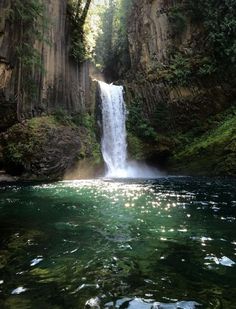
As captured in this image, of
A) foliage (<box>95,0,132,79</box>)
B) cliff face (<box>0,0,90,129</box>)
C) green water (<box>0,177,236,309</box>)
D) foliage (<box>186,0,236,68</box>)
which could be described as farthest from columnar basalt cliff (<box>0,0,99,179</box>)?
foliage (<box>95,0,132,79</box>)

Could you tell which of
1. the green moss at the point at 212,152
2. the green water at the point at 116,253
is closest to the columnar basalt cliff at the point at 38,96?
the green moss at the point at 212,152

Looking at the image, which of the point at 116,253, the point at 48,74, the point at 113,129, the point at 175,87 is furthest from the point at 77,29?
the point at 116,253

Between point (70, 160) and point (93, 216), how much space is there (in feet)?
42.7

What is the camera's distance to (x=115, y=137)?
27969mm

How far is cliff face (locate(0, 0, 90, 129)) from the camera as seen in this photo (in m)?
19.4

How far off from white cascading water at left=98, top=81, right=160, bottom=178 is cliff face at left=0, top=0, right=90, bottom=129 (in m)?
1.72

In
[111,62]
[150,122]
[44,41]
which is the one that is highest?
[111,62]

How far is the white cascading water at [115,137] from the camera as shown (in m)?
27.3

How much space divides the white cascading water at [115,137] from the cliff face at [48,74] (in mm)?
1724

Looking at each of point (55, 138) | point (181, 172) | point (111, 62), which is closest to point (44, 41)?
point (55, 138)

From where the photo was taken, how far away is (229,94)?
87.6 ft

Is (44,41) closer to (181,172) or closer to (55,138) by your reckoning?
(55,138)

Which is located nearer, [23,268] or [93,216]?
[23,268]

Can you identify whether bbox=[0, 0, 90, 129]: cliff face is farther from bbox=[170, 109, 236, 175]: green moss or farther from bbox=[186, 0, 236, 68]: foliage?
bbox=[186, 0, 236, 68]: foliage
